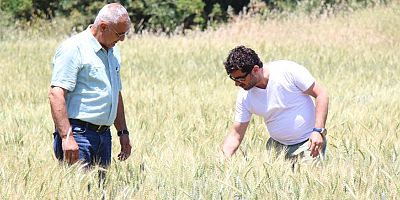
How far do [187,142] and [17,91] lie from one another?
421cm

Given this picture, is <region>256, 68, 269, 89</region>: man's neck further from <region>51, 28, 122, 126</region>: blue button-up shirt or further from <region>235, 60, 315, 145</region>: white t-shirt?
<region>51, 28, 122, 126</region>: blue button-up shirt

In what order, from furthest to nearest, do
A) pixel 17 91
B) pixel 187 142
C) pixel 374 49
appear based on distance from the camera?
pixel 374 49
pixel 17 91
pixel 187 142

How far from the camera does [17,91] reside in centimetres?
910

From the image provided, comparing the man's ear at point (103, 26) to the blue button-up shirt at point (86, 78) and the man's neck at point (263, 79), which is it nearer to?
the blue button-up shirt at point (86, 78)

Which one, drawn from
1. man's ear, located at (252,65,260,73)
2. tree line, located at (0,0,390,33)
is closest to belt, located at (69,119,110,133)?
man's ear, located at (252,65,260,73)

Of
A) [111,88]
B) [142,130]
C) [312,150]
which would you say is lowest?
[142,130]

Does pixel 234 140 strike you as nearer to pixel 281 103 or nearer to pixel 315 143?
pixel 281 103

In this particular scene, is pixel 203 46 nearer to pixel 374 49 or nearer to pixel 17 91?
pixel 374 49

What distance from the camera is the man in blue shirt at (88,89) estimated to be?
159 inches

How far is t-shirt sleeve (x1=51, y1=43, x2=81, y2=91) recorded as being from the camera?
159 inches

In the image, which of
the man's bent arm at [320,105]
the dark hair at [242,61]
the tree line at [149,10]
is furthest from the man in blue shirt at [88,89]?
the tree line at [149,10]

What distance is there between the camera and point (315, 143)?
4.33m

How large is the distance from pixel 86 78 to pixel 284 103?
1.14 metres

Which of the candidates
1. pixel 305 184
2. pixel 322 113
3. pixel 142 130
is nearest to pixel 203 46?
pixel 142 130
